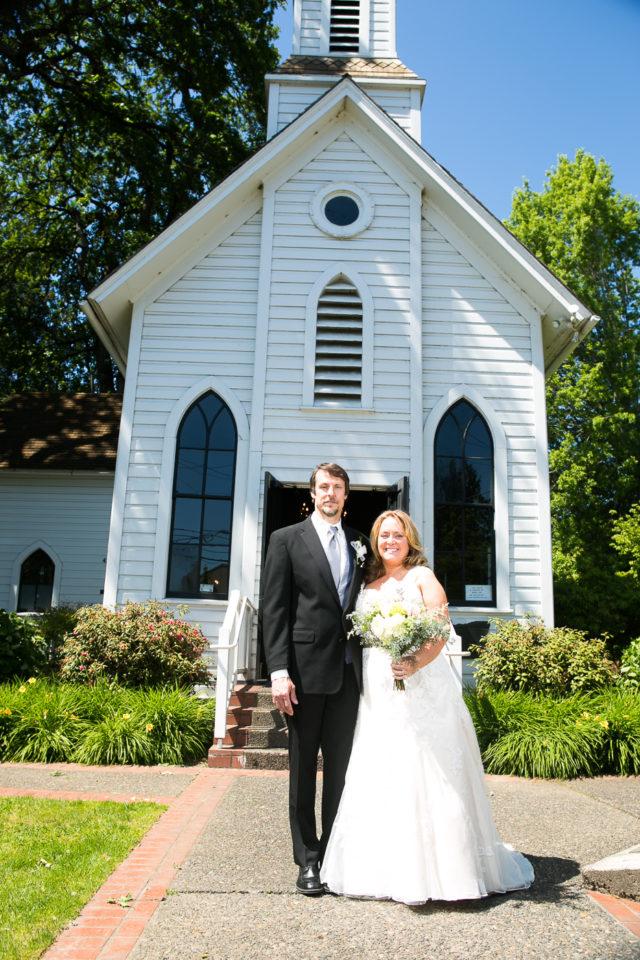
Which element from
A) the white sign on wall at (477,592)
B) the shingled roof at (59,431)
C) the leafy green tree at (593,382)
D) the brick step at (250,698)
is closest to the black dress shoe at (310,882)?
the brick step at (250,698)

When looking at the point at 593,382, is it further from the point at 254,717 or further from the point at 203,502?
the point at 254,717

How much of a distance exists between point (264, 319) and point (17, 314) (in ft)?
62.2

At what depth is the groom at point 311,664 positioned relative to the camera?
3824 millimetres

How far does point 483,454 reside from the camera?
10.0 m

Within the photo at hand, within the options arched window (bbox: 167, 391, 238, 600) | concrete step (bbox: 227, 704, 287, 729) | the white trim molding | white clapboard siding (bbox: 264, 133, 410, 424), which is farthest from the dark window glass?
concrete step (bbox: 227, 704, 287, 729)

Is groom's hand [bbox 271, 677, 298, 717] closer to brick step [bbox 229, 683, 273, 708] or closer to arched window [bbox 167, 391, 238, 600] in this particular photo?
brick step [bbox 229, 683, 273, 708]

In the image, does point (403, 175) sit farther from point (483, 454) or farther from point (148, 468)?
point (148, 468)

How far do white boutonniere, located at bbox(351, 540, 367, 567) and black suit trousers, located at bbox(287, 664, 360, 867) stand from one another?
23.5 inches

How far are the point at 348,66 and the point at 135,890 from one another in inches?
520

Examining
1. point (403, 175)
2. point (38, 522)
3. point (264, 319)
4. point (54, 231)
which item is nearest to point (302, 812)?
point (264, 319)

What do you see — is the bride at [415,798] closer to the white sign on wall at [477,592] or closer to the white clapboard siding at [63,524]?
the white sign on wall at [477,592]

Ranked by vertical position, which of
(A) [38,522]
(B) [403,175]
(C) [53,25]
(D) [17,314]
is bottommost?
(A) [38,522]

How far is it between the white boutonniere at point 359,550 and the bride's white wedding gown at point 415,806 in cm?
25

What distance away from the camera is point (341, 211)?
10516 mm
